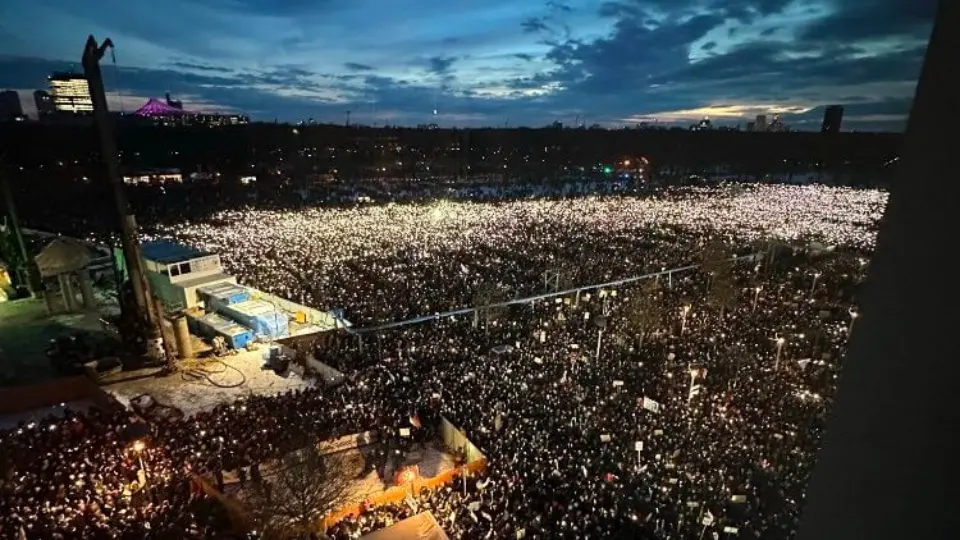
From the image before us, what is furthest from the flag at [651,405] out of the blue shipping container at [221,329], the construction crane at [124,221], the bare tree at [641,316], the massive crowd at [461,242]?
the construction crane at [124,221]

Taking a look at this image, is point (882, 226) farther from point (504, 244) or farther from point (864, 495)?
point (504, 244)

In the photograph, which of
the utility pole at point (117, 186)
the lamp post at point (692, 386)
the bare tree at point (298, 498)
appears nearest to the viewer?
the bare tree at point (298, 498)

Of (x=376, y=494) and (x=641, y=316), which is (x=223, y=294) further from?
(x=641, y=316)

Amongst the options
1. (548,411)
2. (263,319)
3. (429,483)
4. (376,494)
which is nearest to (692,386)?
(548,411)

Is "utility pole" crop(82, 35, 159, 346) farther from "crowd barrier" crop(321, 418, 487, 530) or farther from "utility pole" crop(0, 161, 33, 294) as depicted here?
"crowd barrier" crop(321, 418, 487, 530)

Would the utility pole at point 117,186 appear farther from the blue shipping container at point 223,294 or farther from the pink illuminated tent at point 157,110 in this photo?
the pink illuminated tent at point 157,110

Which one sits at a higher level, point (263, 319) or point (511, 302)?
point (511, 302)
